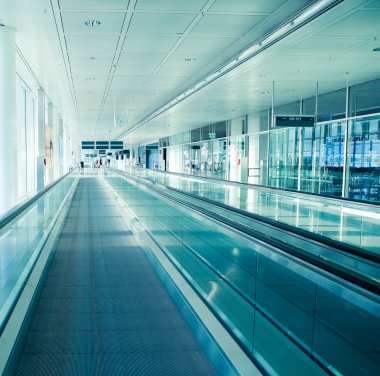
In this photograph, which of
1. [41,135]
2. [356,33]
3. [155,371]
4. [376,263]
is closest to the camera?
[155,371]

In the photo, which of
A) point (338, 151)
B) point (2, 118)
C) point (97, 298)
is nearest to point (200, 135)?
point (338, 151)

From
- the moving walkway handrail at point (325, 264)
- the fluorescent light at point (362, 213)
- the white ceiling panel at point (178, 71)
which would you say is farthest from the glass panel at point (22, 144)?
the moving walkway handrail at point (325, 264)

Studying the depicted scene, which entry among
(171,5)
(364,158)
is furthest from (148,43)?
(364,158)

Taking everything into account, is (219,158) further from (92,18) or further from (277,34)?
(92,18)

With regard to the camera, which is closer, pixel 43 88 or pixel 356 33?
pixel 356 33

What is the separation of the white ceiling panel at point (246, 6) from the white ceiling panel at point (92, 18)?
1.75 meters

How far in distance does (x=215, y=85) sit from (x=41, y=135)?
8.21m

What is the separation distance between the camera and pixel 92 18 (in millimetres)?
8070

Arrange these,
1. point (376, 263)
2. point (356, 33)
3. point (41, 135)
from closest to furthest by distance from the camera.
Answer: point (376, 263) < point (356, 33) < point (41, 135)

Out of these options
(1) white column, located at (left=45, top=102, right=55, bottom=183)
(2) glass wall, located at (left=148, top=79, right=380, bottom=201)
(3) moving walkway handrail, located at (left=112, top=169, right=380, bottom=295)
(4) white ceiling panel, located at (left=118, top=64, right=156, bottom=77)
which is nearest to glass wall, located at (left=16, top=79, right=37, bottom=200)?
(1) white column, located at (left=45, top=102, right=55, bottom=183)

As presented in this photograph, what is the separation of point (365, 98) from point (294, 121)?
281 cm

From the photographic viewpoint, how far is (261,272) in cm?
358

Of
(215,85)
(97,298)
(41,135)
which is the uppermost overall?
(215,85)

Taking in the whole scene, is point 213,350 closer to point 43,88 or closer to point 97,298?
point 97,298
